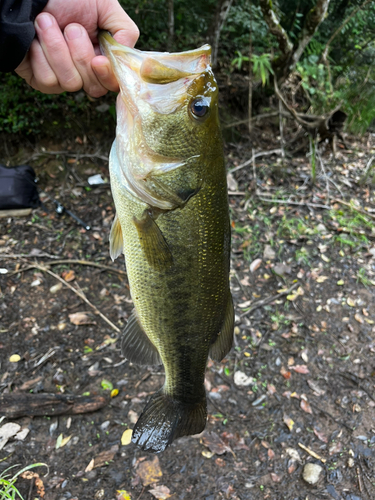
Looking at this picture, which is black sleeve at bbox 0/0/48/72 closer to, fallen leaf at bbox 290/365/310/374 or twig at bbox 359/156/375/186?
fallen leaf at bbox 290/365/310/374

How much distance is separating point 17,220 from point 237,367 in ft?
10.6

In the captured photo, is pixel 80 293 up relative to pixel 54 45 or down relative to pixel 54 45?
down

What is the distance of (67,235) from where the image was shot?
4.16 meters

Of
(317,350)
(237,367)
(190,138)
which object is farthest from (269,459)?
(190,138)

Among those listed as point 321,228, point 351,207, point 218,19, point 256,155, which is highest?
point 218,19

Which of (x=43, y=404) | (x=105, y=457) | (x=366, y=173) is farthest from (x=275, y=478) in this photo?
(x=366, y=173)

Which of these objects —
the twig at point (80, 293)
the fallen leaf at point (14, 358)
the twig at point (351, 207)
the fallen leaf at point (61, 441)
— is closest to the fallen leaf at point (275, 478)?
the fallen leaf at point (61, 441)

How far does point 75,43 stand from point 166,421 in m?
1.82

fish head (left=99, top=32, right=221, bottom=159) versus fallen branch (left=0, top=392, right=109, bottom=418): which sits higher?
fish head (left=99, top=32, right=221, bottom=159)

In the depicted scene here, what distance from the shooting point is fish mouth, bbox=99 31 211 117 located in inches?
48.6

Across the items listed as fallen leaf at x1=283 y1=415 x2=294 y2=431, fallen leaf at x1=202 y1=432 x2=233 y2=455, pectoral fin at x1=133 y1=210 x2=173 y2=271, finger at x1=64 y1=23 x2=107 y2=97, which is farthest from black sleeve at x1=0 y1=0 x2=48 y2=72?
fallen leaf at x1=283 y1=415 x2=294 y2=431

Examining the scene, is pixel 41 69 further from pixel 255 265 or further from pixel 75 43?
pixel 255 265

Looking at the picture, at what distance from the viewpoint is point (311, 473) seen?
258 centimetres

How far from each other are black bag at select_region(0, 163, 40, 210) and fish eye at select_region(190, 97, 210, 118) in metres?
3.54
